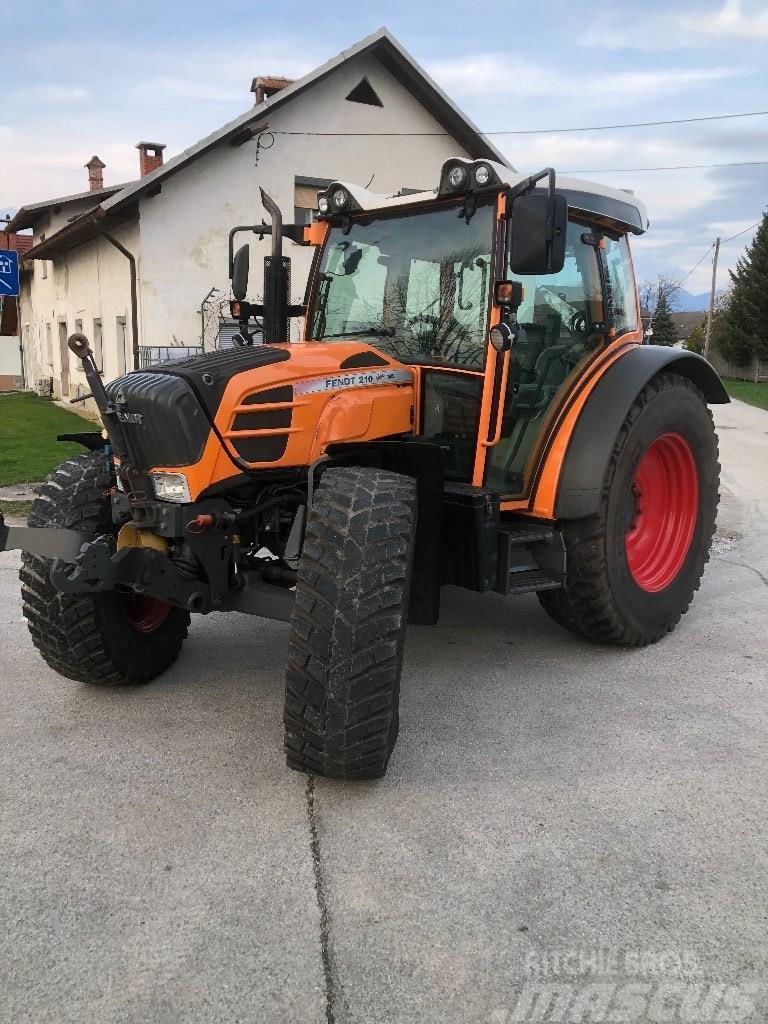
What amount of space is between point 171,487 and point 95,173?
26.1 m

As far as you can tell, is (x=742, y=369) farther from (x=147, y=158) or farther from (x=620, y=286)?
(x=620, y=286)

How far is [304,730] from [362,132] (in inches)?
555

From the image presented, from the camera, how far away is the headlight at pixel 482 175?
363cm

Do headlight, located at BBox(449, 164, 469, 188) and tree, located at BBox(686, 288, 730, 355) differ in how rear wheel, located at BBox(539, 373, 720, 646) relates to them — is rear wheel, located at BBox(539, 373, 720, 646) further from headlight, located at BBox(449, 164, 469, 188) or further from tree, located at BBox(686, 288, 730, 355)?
tree, located at BBox(686, 288, 730, 355)

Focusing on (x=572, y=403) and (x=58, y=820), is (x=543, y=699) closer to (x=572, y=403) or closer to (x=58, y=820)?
(x=572, y=403)

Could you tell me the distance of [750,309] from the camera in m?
39.5

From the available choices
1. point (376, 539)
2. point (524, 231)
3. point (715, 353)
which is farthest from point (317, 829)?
point (715, 353)

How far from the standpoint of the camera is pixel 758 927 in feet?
7.73

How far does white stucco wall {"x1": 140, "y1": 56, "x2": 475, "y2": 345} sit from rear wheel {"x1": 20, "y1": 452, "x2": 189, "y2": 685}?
31.1 feet

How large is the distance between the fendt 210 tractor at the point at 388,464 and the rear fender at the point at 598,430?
0.4 inches

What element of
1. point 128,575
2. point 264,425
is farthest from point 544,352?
point 128,575

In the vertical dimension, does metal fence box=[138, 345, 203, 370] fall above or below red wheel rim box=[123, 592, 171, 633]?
above

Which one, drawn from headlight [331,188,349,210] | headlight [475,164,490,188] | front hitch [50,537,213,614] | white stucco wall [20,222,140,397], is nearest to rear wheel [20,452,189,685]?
front hitch [50,537,213,614]

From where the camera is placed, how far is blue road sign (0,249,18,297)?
558 centimetres
